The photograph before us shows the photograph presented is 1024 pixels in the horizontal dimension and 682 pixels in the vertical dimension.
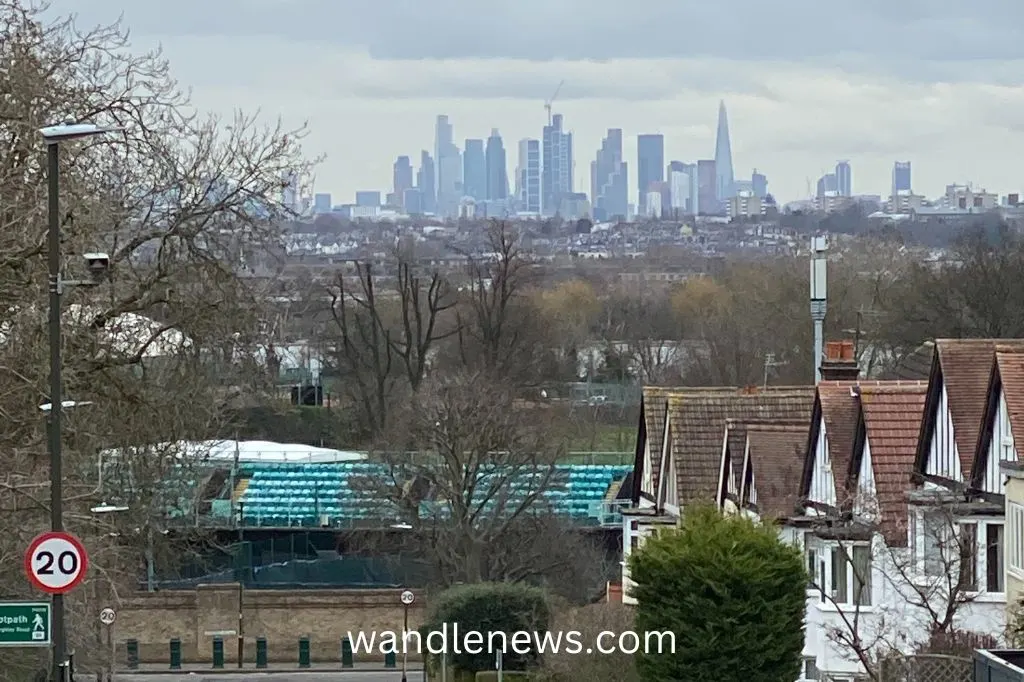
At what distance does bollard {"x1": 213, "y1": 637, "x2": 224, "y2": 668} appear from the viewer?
5266 cm

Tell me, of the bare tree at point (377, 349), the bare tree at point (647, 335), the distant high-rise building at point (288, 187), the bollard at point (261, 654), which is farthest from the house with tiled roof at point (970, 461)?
the bare tree at point (647, 335)

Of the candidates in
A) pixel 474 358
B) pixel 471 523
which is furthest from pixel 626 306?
pixel 471 523

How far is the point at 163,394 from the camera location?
1109 inches

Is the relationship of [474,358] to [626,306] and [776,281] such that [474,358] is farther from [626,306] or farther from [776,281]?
[626,306]

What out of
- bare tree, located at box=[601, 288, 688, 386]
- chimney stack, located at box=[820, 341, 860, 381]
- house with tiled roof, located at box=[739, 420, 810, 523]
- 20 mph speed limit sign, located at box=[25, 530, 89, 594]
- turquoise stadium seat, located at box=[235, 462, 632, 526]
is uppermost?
chimney stack, located at box=[820, 341, 860, 381]

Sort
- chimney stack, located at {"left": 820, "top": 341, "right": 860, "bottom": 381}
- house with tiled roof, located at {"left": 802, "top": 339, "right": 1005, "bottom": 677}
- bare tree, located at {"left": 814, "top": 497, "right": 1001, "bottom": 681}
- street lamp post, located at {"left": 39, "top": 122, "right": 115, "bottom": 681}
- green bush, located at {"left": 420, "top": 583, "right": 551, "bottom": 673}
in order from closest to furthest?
street lamp post, located at {"left": 39, "top": 122, "right": 115, "bottom": 681}, bare tree, located at {"left": 814, "top": 497, "right": 1001, "bottom": 681}, house with tiled roof, located at {"left": 802, "top": 339, "right": 1005, "bottom": 677}, chimney stack, located at {"left": 820, "top": 341, "right": 860, "bottom": 381}, green bush, located at {"left": 420, "top": 583, "right": 551, "bottom": 673}

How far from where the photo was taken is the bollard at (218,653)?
173ft

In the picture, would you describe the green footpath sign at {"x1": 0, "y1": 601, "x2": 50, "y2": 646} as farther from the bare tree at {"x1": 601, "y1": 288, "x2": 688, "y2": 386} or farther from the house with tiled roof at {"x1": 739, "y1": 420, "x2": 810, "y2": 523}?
the bare tree at {"x1": 601, "y1": 288, "x2": 688, "y2": 386}

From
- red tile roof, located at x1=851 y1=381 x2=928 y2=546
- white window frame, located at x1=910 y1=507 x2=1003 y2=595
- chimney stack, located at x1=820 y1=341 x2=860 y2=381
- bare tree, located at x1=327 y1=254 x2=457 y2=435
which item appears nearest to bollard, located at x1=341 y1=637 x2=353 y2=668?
chimney stack, located at x1=820 y1=341 x2=860 y2=381

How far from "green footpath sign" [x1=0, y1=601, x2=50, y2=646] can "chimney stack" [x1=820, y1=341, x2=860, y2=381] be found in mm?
20244

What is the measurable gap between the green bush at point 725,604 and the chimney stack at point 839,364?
36.5ft

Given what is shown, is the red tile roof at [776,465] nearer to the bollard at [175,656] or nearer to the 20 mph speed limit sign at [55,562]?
the 20 mph speed limit sign at [55,562]

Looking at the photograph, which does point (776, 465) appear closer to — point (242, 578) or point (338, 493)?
point (242, 578)

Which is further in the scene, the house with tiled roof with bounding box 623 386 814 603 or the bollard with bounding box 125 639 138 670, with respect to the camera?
the bollard with bounding box 125 639 138 670
